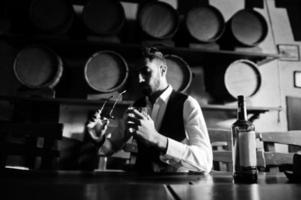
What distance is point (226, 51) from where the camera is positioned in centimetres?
299

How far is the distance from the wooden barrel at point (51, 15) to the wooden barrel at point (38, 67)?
20 centimetres

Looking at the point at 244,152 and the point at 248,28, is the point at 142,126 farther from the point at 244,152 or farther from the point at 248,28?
the point at 248,28

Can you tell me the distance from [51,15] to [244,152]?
2360 mm

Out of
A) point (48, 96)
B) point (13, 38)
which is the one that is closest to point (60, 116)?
point (48, 96)

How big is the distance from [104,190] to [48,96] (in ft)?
6.94

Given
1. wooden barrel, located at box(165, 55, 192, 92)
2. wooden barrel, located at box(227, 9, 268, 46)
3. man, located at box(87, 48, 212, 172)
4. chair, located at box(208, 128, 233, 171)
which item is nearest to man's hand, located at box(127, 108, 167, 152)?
man, located at box(87, 48, 212, 172)

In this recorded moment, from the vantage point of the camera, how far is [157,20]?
9.63 feet

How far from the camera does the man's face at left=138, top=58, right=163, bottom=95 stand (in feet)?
7.02

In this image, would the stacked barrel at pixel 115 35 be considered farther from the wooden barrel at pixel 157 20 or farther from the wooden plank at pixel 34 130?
the wooden plank at pixel 34 130

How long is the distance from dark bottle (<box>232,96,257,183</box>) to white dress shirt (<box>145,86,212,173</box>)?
53 centimetres

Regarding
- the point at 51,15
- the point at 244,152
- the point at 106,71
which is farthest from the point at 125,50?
the point at 244,152

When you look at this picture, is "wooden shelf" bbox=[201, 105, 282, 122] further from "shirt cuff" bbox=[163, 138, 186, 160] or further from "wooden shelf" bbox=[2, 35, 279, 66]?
"shirt cuff" bbox=[163, 138, 186, 160]

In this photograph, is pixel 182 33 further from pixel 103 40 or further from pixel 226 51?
pixel 103 40

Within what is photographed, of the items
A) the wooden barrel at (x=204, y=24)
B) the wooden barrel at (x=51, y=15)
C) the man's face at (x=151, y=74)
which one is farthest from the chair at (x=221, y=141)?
the wooden barrel at (x=51, y=15)
